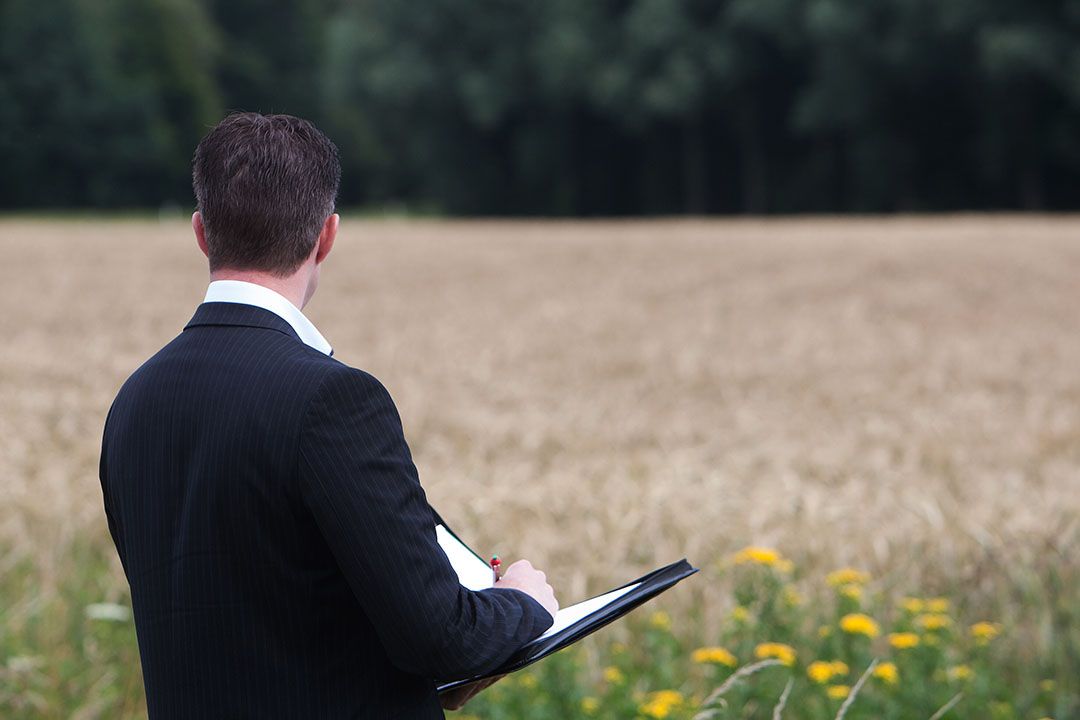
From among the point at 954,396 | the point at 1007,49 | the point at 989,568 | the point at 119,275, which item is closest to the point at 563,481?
the point at 989,568

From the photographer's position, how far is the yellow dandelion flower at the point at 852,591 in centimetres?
417

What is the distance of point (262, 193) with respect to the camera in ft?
5.54

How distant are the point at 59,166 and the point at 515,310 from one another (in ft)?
171

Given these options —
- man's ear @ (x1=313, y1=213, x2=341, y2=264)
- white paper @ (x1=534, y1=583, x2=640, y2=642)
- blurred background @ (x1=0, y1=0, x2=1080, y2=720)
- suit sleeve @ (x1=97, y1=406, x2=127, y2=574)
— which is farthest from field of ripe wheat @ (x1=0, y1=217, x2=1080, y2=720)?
man's ear @ (x1=313, y1=213, x2=341, y2=264)

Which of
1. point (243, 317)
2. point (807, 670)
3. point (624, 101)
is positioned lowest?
point (807, 670)

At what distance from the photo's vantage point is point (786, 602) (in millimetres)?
4133

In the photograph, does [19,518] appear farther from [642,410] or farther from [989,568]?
→ [642,410]

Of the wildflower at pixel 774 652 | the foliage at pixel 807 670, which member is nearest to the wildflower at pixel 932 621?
the foliage at pixel 807 670

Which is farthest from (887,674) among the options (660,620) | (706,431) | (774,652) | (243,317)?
(706,431)

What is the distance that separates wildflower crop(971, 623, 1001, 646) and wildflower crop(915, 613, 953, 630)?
9 cm

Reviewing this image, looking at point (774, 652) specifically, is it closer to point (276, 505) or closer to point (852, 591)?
point (852, 591)

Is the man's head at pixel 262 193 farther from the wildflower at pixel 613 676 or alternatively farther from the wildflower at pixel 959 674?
the wildflower at pixel 959 674

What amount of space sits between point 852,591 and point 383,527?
9.55 feet

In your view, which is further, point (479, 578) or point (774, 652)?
point (774, 652)
